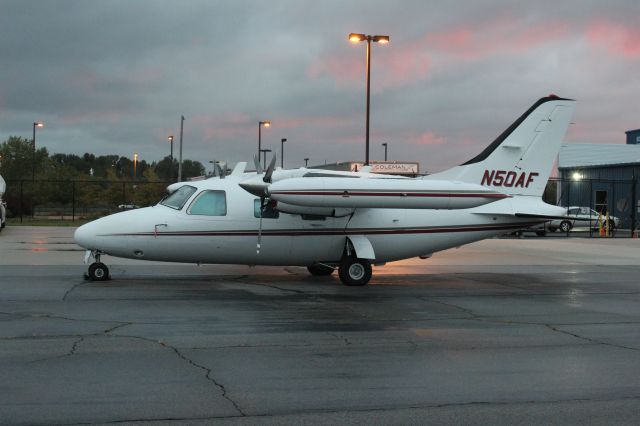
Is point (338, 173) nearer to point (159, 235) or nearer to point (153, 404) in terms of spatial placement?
point (159, 235)

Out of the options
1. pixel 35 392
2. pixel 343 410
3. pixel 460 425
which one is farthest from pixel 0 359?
pixel 460 425

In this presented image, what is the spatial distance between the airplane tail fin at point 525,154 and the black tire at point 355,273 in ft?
10.8

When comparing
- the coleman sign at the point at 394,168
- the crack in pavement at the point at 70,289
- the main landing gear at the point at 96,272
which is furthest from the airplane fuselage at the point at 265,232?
the coleman sign at the point at 394,168

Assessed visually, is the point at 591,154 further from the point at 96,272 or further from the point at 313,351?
the point at 313,351

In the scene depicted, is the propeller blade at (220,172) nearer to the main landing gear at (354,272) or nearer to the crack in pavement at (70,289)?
the main landing gear at (354,272)

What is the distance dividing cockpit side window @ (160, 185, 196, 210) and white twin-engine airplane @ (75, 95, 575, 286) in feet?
0.08

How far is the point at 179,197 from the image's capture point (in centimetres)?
1564

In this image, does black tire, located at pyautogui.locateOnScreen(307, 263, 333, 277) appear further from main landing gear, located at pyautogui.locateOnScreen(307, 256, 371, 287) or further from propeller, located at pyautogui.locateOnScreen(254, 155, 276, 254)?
propeller, located at pyautogui.locateOnScreen(254, 155, 276, 254)

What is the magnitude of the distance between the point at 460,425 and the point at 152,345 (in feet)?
14.4

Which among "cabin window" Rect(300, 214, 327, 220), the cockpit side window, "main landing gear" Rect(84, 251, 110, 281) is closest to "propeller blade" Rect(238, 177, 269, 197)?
"cabin window" Rect(300, 214, 327, 220)

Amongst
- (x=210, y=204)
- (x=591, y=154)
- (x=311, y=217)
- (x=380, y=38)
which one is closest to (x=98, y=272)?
(x=210, y=204)

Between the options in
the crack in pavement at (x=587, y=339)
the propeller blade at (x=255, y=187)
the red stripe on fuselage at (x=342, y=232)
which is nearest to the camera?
the crack in pavement at (x=587, y=339)

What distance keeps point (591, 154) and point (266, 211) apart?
55.8 metres

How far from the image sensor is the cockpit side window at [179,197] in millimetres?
15438
